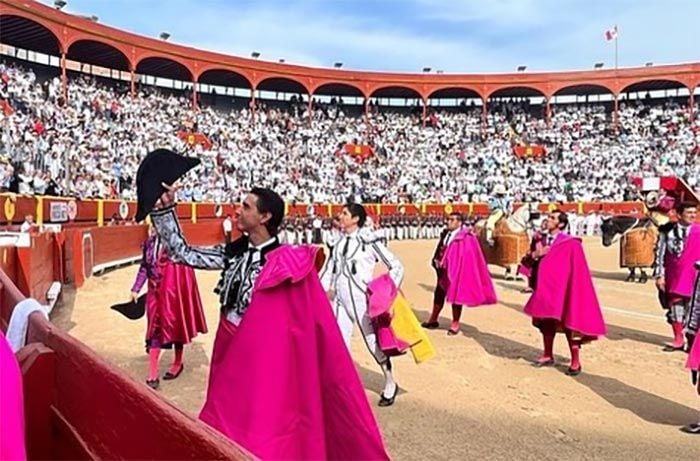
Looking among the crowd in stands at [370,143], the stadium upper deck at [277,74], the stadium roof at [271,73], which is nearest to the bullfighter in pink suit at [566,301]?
the crowd in stands at [370,143]

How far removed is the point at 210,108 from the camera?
3466 cm

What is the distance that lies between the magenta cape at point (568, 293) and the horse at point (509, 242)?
22.5 feet

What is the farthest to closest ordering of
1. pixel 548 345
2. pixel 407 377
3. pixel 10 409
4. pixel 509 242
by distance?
pixel 509 242 < pixel 548 345 < pixel 407 377 < pixel 10 409

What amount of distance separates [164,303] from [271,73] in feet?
103

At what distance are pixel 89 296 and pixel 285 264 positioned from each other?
745cm

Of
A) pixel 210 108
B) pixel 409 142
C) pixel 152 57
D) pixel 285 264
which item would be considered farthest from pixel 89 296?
pixel 409 142

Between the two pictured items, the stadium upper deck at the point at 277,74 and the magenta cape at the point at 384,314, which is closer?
the magenta cape at the point at 384,314

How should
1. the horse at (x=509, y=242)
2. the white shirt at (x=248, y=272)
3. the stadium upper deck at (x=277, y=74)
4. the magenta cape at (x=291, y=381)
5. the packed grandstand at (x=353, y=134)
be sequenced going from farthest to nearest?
the stadium upper deck at (x=277, y=74) < the packed grandstand at (x=353, y=134) < the horse at (x=509, y=242) < the white shirt at (x=248, y=272) < the magenta cape at (x=291, y=381)

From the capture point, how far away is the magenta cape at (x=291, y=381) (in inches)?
88.5

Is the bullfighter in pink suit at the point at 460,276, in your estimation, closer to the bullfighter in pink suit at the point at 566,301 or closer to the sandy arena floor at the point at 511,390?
the sandy arena floor at the point at 511,390

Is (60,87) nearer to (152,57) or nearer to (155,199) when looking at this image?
(152,57)

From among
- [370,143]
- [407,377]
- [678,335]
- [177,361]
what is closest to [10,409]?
[177,361]

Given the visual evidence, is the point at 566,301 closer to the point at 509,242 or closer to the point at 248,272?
the point at 248,272

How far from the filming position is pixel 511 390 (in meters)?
4.91
